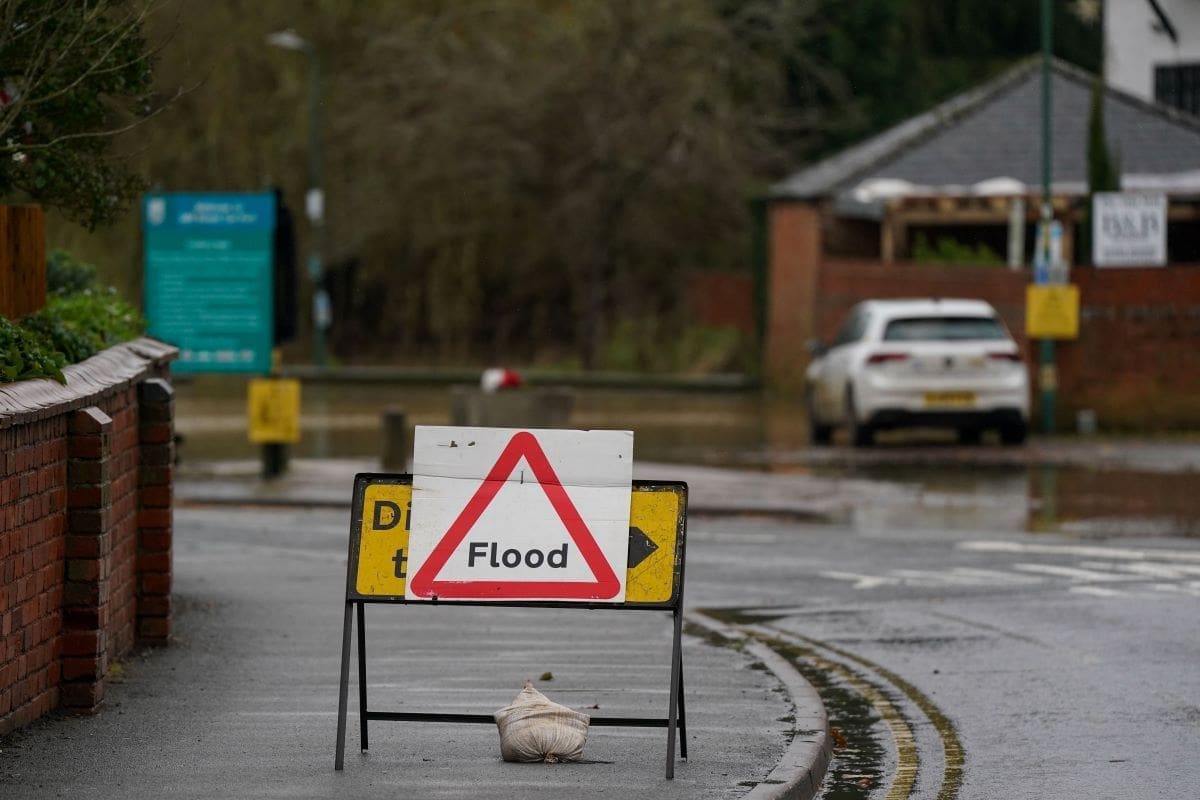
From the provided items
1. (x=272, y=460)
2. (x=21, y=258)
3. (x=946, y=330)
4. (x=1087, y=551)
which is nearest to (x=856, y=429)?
(x=946, y=330)

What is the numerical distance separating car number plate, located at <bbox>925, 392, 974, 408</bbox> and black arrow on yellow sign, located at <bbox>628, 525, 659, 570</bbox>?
17.3m

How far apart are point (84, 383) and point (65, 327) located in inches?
44.1

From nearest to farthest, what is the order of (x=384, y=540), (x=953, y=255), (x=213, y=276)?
(x=384, y=540) → (x=213, y=276) → (x=953, y=255)

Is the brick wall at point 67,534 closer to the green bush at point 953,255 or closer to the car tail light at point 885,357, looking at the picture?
the car tail light at point 885,357

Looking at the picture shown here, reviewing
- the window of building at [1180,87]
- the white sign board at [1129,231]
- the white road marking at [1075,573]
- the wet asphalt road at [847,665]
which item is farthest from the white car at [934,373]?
the window of building at [1180,87]

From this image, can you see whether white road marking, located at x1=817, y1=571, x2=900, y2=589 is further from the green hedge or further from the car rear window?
the car rear window

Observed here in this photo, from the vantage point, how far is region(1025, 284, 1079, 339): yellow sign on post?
1117 inches

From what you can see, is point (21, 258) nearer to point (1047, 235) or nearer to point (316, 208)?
point (1047, 235)

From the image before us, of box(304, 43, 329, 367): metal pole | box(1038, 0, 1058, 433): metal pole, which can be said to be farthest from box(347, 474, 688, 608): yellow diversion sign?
box(304, 43, 329, 367): metal pole

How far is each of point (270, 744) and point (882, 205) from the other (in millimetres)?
30476

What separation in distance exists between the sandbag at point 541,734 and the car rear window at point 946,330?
1755cm

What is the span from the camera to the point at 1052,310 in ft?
93.3

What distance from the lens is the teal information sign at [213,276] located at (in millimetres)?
23109

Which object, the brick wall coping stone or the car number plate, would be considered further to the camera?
the car number plate
